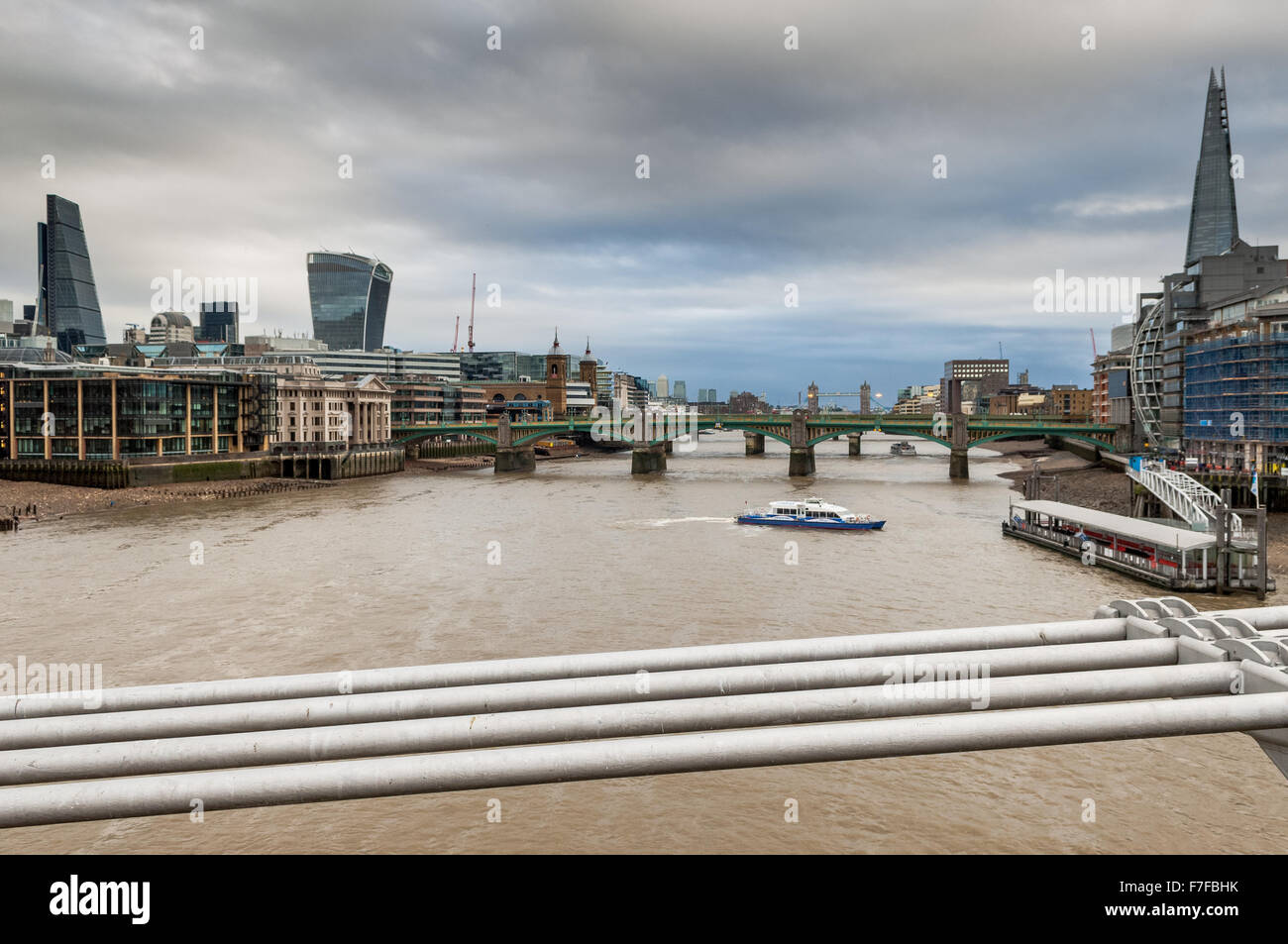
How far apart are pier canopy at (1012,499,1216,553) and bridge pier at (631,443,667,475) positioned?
4156 centimetres

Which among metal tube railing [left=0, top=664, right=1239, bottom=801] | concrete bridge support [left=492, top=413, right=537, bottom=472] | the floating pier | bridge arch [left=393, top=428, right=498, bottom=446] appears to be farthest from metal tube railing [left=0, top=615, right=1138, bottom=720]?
bridge arch [left=393, top=428, right=498, bottom=446]

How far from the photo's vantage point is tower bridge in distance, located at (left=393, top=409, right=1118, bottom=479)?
68.9 metres

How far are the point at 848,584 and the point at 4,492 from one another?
53013mm

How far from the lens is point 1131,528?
27328 millimetres

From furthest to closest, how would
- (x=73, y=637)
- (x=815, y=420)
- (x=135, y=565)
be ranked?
(x=815, y=420), (x=135, y=565), (x=73, y=637)

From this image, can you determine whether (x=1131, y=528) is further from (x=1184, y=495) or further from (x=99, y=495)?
(x=99, y=495)

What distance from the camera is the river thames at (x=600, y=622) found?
1010 centimetres

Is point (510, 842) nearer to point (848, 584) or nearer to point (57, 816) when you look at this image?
point (57, 816)

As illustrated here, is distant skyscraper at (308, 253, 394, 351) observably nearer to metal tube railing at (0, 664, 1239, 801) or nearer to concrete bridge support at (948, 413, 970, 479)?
concrete bridge support at (948, 413, 970, 479)

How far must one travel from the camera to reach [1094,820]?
1023 cm

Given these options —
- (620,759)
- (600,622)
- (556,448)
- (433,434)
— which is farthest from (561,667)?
(556,448)

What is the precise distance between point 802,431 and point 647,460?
1418 centimetres
